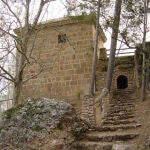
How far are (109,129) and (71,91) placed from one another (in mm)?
9100

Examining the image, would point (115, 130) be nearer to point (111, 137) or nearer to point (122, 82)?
point (111, 137)

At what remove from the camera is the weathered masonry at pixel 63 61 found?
1709cm

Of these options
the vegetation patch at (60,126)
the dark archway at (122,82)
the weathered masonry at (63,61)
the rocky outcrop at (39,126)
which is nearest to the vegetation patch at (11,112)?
the rocky outcrop at (39,126)

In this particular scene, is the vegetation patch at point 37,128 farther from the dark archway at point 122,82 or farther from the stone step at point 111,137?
the dark archway at point 122,82

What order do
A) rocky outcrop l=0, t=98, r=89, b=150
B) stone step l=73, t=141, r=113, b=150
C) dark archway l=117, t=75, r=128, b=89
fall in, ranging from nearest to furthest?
rocky outcrop l=0, t=98, r=89, b=150 < stone step l=73, t=141, r=113, b=150 < dark archway l=117, t=75, r=128, b=89

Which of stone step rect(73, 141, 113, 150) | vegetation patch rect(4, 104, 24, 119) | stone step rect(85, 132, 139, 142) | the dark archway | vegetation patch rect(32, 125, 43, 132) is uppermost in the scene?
the dark archway

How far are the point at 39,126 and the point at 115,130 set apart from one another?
315 cm

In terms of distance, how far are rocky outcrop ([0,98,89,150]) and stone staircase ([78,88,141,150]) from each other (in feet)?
1.36

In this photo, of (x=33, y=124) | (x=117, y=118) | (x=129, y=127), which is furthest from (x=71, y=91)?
(x=33, y=124)

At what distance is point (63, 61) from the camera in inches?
696

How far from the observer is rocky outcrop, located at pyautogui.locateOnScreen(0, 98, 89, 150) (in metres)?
5.25

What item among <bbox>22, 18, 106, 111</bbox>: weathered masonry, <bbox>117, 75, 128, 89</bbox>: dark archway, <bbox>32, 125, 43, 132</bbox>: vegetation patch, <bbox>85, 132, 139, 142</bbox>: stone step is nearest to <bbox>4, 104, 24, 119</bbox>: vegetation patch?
<bbox>32, 125, 43, 132</bbox>: vegetation patch

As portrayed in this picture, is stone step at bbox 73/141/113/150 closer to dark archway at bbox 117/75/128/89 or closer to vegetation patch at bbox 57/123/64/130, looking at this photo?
vegetation patch at bbox 57/123/64/130

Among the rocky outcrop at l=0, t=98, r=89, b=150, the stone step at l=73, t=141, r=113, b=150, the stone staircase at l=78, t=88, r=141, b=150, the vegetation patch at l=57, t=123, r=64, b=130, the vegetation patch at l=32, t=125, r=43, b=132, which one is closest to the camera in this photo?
the rocky outcrop at l=0, t=98, r=89, b=150
